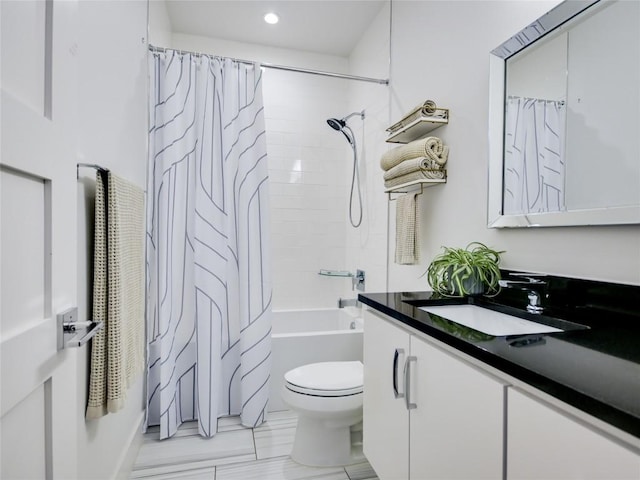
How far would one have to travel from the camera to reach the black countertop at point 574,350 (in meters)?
0.55

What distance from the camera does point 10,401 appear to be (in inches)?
21.9

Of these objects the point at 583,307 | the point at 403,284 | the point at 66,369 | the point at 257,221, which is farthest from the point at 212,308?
the point at 583,307

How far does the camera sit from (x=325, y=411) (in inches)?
66.8

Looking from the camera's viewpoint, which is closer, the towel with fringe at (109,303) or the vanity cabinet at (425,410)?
the vanity cabinet at (425,410)

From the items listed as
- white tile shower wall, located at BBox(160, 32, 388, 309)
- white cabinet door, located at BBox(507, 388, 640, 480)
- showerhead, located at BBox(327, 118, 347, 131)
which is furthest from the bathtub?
white cabinet door, located at BBox(507, 388, 640, 480)

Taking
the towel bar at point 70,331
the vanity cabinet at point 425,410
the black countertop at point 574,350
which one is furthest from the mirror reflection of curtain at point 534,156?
the towel bar at point 70,331

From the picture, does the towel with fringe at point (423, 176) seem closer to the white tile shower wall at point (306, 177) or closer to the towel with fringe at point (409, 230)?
the towel with fringe at point (409, 230)

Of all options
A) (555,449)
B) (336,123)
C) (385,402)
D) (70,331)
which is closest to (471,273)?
(385,402)

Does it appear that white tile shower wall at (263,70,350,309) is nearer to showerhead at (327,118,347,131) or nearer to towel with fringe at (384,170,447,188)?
showerhead at (327,118,347,131)

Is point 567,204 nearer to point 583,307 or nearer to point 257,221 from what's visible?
point 583,307

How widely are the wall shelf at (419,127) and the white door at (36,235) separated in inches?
56.1

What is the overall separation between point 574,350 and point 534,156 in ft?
2.68

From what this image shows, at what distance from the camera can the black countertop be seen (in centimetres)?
55

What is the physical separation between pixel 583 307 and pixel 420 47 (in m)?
1.67
